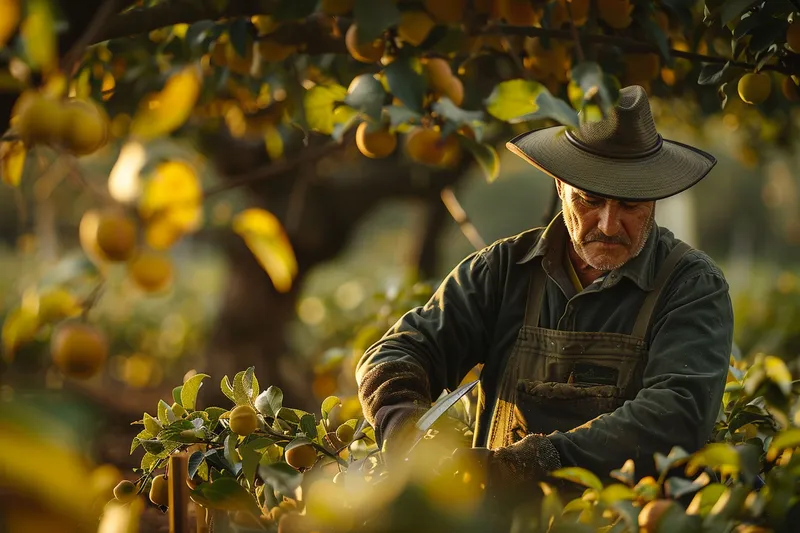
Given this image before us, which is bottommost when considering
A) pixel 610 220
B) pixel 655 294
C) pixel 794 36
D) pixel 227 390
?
pixel 227 390

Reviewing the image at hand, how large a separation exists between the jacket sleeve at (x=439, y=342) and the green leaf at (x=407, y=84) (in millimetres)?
424

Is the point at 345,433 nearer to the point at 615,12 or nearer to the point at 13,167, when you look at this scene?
the point at 13,167

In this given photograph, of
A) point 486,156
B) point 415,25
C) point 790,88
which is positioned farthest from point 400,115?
point 790,88

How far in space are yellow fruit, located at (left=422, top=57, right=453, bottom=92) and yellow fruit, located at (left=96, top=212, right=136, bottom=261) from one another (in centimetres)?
101

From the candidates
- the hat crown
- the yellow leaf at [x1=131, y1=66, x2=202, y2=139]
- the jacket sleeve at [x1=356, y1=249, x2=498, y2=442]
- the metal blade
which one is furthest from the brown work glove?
the yellow leaf at [x1=131, y1=66, x2=202, y2=139]

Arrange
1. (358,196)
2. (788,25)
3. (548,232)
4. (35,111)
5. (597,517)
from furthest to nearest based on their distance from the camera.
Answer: (358,196), (548,232), (788,25), (597,517), (35,111)

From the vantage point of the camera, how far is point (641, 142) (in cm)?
187

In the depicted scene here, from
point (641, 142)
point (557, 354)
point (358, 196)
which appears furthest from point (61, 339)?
point (358, 196)

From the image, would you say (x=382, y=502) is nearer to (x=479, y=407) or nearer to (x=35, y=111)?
(x=35, y=111)

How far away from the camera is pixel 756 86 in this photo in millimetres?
1938

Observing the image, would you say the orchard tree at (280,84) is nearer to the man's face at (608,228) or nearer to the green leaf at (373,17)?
the green leaf at (373,17)

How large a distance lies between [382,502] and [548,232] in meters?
1.04

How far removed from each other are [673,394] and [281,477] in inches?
26.9

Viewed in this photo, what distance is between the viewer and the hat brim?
176 centimetres
